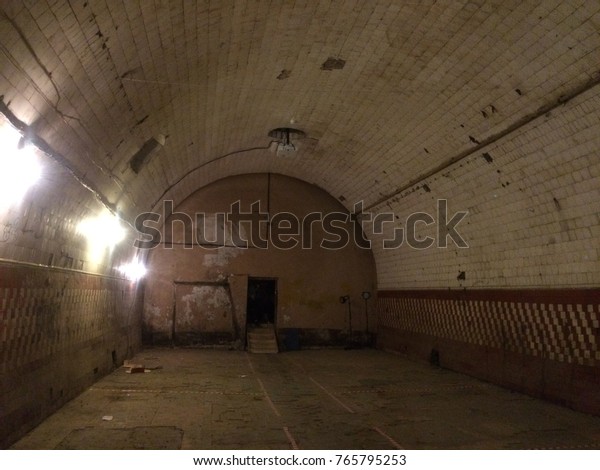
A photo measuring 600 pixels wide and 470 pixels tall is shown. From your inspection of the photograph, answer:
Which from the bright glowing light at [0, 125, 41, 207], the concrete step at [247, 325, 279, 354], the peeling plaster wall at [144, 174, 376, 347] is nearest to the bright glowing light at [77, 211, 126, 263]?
the bright glowing light at [0, 125, 41, 207]

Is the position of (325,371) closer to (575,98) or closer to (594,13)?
(575,98)

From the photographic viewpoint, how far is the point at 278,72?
6.94 metres

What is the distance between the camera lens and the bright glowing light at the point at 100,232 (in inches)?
272

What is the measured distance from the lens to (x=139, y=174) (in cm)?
823


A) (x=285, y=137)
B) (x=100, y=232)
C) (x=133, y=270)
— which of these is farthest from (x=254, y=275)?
(x=100, y=232)

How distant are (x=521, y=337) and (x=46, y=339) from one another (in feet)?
22.0

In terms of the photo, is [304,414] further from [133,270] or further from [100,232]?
[133,270]

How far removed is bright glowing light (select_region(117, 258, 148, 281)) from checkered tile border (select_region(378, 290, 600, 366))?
21.5ft

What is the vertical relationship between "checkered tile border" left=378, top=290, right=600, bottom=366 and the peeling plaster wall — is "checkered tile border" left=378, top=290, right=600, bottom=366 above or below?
below

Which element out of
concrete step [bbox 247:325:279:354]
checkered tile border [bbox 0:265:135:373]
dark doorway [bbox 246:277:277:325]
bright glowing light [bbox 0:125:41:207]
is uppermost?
bright glowing light [bbox 0:125:41:207]

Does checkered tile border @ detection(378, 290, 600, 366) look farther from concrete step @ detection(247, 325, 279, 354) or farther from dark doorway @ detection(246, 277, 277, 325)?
dark doorway @ detection(246, 277, 277, 325)

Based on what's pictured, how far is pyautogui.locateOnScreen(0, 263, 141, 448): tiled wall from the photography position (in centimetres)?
464

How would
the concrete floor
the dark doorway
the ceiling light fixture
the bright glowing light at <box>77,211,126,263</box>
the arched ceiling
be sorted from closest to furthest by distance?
the arched ceiling < the concrete floor < the bright glowing light at <box>77,211,126,263</box> < the ceiling light fixture < the dark doorway

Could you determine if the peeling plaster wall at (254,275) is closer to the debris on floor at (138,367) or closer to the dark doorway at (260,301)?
the debris on floor at (138,367)
